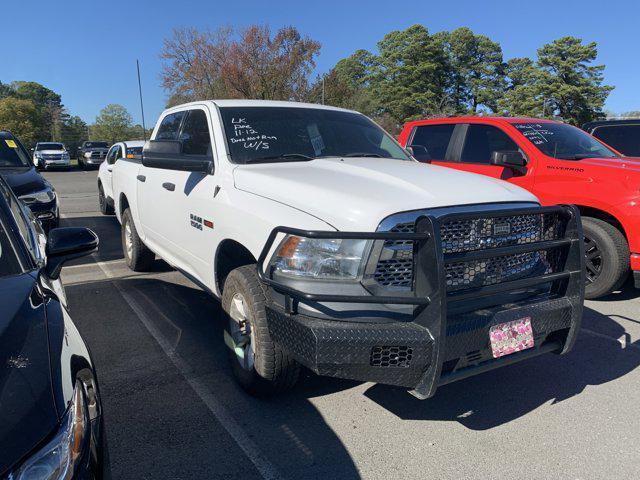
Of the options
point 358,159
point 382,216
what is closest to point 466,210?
point 382,216

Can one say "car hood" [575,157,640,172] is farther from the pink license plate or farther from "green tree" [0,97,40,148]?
"green tree" [0,97,40,148]

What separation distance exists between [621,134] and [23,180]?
908cm

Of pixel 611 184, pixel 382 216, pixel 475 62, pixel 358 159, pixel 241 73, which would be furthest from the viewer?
pixel 475 62

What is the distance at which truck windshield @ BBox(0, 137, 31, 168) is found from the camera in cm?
773

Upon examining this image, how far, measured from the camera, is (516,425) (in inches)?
119

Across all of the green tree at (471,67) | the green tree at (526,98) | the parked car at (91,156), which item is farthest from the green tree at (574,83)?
the parked car at (91,156)

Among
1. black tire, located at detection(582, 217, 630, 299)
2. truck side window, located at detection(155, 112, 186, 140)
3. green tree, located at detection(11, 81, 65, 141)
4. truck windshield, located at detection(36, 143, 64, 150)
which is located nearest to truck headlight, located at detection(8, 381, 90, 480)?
truck side window, located at detection(155, 112, 186, 140)

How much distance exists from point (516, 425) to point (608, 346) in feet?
5.55

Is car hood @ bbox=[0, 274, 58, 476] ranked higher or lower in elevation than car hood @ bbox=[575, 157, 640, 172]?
lower

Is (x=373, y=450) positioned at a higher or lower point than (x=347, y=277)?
lower

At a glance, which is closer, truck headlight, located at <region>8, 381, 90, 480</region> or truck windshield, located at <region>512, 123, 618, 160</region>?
truck headlight, located at <region>8, 381, 90, 480</region>

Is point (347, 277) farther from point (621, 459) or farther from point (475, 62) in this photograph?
point (475, 62)

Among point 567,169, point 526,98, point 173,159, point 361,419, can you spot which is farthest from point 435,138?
point 526,98

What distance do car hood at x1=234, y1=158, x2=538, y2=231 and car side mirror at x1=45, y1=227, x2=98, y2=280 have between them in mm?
1016
